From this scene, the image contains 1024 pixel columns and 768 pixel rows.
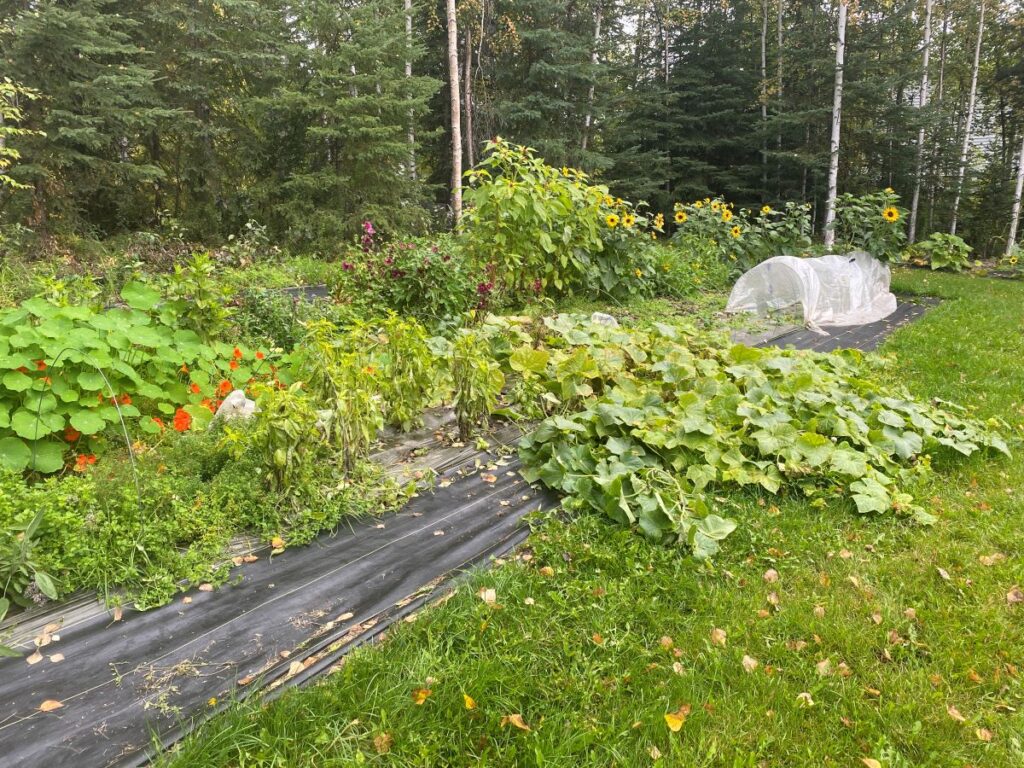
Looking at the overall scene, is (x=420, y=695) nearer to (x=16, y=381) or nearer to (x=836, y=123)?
(x=16, y=381)

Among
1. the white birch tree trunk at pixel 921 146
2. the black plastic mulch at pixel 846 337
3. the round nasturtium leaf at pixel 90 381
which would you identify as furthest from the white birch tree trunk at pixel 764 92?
the round nasturtium leaf at pixel 90 381

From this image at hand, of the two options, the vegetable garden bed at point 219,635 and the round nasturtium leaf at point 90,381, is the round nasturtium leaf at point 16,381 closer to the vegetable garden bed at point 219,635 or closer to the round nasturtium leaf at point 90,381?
the round nasturtium leaf at point 90,381

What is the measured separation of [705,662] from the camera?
5.54 ft

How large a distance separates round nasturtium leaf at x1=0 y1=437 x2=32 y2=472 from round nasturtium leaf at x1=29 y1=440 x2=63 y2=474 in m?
0.02

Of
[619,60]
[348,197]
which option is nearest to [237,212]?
[348,197]

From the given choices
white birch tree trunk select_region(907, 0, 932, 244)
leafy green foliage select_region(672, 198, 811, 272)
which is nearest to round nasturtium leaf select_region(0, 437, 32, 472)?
leafy green foliage select_region(672, 198, 811, 272)

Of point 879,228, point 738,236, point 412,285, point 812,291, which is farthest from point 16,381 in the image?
point 879,228

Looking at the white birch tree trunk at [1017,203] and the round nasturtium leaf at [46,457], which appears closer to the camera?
the round nasturtium leaf at [46,457]

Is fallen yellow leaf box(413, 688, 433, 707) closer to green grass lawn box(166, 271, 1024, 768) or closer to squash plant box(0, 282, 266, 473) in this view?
green grass lawn box(166, 271, 1024, 768)

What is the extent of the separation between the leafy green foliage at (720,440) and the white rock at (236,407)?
53.3 inches

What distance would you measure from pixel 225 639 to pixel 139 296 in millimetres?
2044

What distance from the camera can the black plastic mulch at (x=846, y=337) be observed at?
548 cm

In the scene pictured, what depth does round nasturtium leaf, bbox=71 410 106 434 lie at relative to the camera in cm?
229

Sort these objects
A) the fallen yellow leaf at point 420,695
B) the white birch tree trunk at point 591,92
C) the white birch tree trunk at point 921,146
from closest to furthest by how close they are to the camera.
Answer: the fallen yellow leaf at point 420,695
the white birch tree trunk at point 921,146
the white birch tree trunk at point 591,92
